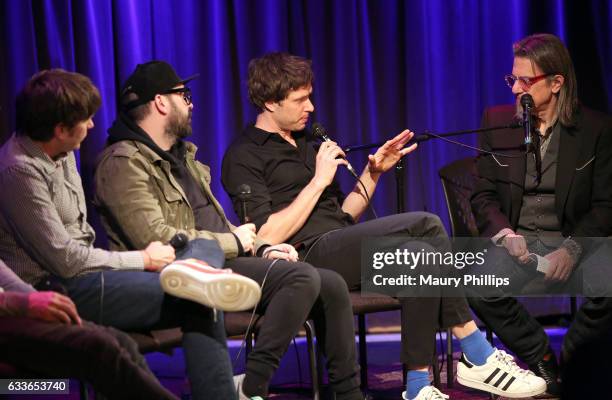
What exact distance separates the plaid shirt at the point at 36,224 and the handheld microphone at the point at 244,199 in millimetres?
584

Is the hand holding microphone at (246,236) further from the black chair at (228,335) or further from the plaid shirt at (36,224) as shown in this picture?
the plaid shirt at (36,224)

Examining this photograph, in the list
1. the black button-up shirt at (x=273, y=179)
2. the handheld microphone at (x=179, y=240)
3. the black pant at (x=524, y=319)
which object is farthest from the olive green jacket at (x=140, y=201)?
the black pant at (x=524, y=319)

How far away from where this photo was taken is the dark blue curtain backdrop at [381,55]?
4.58m

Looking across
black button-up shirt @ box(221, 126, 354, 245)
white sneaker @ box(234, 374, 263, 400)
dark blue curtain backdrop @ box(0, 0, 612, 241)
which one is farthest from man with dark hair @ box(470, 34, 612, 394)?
white sneaker @ box(234, 374, 263, 400)

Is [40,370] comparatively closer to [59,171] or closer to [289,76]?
[59,171]

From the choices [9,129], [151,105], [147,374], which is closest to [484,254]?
[151,105]

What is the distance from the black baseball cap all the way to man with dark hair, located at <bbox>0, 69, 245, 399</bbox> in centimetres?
46

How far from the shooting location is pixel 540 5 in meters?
4.88

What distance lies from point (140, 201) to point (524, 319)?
160 cm

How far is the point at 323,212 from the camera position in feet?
12.0

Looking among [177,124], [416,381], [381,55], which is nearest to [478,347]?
[416,381]

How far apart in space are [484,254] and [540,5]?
1834 mm

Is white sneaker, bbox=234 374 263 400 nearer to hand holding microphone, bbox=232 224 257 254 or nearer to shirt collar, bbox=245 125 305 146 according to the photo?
hand holding microphone, bbox=232 224 257 254

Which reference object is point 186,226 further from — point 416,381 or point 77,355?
point 416,381
